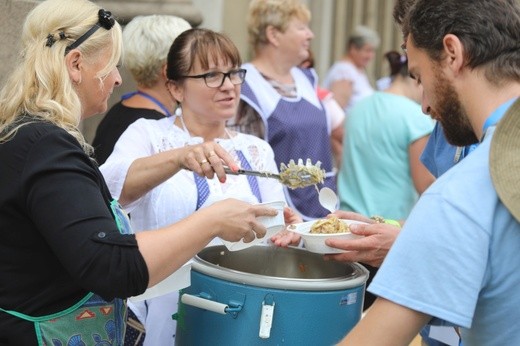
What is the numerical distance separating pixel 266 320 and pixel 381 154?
2476mm

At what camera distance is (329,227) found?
2.65m

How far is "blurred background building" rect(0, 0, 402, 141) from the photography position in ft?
12.9

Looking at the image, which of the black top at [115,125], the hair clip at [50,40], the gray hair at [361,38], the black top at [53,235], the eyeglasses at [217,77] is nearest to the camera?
the black top at [53,235]

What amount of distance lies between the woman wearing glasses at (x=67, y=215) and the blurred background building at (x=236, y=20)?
5.38 ft

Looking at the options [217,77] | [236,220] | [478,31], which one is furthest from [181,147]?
[478,31]

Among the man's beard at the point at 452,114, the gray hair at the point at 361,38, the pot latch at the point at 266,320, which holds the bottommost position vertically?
the gray hair at the point at 361,38

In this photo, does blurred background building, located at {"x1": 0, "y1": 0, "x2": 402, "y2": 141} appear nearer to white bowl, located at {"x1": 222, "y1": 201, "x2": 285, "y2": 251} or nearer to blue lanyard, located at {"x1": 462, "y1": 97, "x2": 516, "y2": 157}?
white bowl, located at {"x1": 222, "y1": 201, "x2": 285, "y2": 251}

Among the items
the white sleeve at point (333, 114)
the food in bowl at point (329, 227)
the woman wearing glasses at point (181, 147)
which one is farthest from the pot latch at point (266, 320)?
the white sleeve at point (333, 114)

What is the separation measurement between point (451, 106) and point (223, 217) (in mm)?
648

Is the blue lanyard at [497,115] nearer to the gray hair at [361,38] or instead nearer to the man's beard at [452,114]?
the man's beard at [452,114]

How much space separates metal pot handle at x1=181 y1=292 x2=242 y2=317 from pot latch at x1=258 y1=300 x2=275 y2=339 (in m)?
0.07

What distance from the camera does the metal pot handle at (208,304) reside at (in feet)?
8.03

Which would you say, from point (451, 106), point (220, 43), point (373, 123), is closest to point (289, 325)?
point (451, 106)

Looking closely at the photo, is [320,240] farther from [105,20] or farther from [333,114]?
[333,114]
